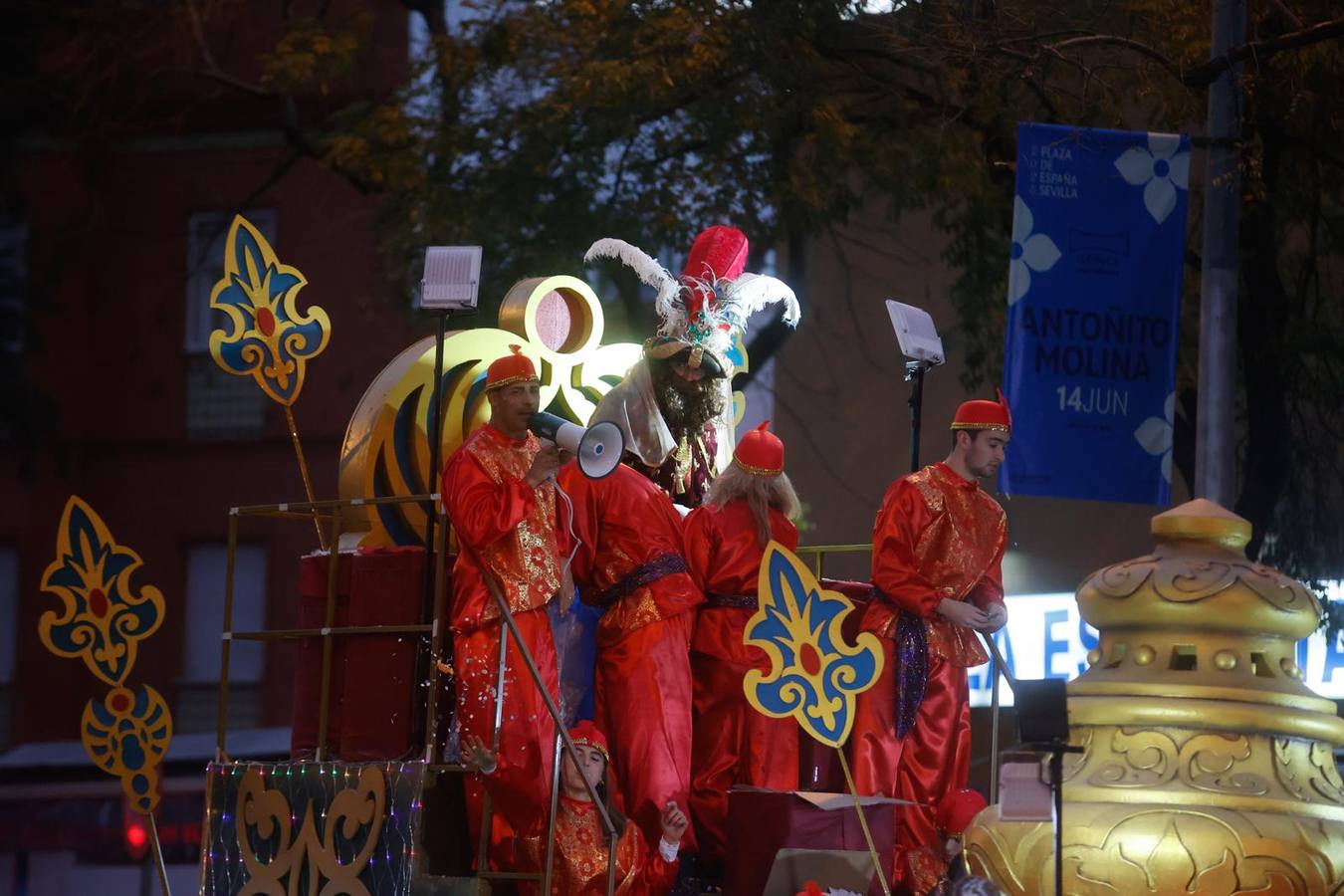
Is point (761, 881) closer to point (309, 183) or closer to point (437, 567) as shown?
point (437, 567)

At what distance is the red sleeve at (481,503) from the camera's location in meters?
6.93

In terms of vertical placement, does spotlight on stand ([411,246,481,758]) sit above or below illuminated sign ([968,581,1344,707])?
above

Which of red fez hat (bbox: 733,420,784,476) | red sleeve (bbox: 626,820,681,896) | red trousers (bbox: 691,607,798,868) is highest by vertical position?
red fez hat (bbox: 733,420,784,476)

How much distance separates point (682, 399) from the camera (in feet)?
26.2

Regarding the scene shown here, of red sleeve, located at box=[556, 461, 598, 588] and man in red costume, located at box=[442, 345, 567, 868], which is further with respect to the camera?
red sleeve, located at box=[556, 461, 598, 588]

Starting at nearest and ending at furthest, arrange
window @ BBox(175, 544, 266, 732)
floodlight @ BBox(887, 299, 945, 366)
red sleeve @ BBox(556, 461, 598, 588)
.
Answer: red sleeve @ BBox(556, 461, 598, 588) < floodlight @ BBox(887, 299, 945, 366) < window @ BBox(175, 544, 266, 732)

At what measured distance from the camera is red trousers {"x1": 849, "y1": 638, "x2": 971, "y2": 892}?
7.33 meters

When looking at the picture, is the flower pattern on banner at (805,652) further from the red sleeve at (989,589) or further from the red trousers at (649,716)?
the red sleeve at (989,589)

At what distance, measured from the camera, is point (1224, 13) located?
9.45 meters

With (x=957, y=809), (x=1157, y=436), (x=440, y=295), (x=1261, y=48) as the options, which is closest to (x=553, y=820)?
(x=957, y=809)

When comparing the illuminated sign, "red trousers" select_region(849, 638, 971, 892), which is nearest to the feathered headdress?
"red trousers" select_region(849, 638, 971, 892)

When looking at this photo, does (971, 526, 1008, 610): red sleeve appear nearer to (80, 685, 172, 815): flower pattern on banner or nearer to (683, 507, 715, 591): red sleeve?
(683, 507, 715, 591): red sleeve

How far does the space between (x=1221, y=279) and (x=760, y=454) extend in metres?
2.83

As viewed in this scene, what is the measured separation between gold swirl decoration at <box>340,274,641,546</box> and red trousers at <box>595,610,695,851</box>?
115cm
